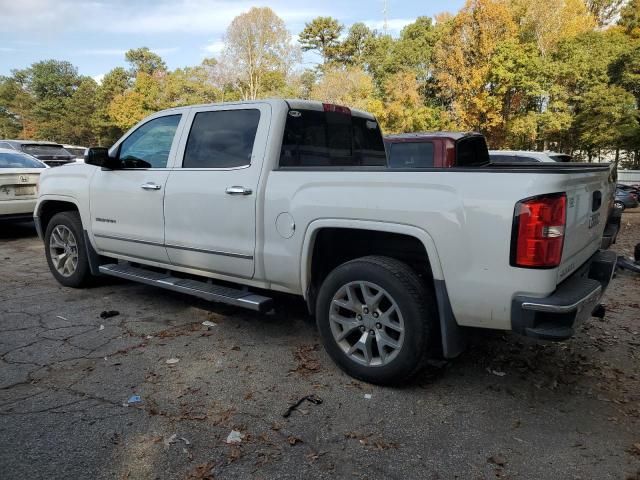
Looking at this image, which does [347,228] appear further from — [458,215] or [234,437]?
[234,437]

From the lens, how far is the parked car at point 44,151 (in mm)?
13094

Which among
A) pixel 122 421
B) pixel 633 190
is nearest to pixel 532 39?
pixel 633 190

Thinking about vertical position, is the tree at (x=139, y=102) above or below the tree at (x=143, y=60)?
below

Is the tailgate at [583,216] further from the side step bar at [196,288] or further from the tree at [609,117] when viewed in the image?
the tree at [609,117]

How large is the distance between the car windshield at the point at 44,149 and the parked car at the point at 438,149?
32.6 ft

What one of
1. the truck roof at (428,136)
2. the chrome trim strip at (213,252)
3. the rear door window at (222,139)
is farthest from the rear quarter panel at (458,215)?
the truck roof at (428,136)

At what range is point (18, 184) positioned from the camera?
28.2 feet

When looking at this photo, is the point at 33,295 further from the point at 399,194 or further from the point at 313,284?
the point at 399,194

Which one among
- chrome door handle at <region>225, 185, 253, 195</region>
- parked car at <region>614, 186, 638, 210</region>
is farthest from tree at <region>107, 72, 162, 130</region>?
chrome door handle at <region>225, 185, 253, 195</region>

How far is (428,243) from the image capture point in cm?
290

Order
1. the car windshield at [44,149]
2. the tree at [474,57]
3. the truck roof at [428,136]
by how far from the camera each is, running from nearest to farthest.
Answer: the truck roof at [428,136]
the car windshield at [44,149]
the tree at [474,57]

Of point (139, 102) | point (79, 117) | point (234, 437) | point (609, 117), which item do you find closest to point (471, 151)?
point (234, 437)

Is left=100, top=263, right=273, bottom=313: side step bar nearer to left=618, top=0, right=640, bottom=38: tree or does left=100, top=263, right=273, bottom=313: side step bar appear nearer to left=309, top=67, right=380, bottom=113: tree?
left=309, top=67, right=380, bottom=113: tree

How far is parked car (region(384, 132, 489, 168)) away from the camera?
7875mm
